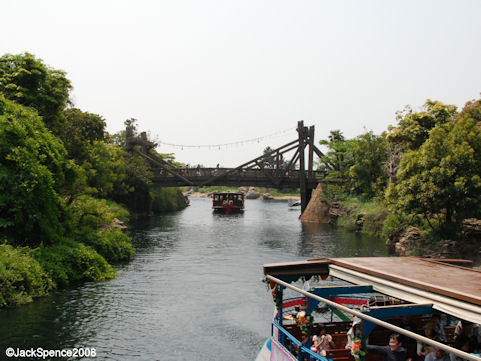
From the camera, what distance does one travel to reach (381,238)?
1583 inches

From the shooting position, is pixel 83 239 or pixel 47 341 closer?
pixel 47 341

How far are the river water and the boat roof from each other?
15.1ft

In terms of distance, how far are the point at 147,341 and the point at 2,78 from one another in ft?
60.4

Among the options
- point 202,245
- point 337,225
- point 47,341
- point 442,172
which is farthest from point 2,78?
point 337,225

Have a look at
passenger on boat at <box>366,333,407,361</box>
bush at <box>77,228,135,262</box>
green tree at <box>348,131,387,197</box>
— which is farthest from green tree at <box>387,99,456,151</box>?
passenger on boat at <box>366,333,407,361</box>

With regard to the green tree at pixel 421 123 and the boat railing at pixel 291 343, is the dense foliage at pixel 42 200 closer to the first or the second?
the boat railing at pixel 291 343

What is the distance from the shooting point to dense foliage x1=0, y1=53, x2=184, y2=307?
1944cm

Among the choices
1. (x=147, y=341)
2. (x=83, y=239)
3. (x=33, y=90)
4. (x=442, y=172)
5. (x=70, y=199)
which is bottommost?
(x=147, y=341)

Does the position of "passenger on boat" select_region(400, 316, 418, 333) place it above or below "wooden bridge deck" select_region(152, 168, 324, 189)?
below

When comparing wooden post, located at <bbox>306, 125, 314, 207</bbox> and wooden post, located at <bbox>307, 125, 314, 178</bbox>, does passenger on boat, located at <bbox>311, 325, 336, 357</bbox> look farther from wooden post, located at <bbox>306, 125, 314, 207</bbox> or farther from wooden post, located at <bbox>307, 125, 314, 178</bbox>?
wooden post, located at <bbox>307, 125, 314, 178</bbox>

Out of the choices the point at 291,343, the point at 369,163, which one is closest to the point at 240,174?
the point at 369,163

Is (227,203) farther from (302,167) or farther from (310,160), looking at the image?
(302,167)

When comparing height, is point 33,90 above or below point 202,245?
above

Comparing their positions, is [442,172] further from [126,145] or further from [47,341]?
[126,145]
